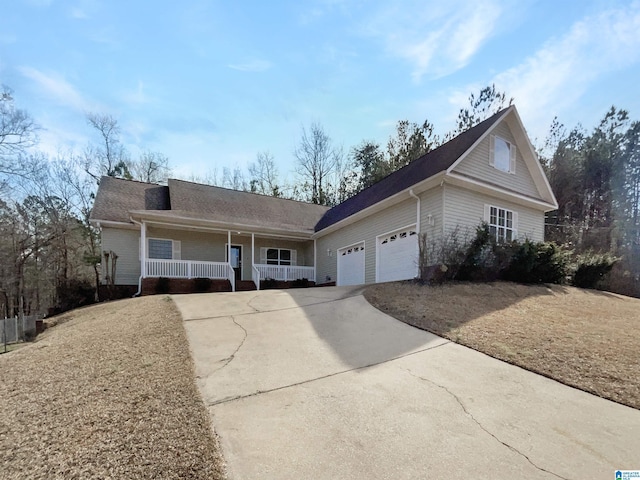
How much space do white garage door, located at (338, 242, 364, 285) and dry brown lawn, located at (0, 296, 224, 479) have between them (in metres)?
9.24

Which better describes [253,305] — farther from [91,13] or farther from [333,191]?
[333,191]

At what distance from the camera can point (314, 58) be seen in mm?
10828

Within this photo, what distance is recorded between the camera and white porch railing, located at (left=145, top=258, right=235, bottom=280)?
13.0 meters

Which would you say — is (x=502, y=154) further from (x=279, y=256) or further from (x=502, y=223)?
(x=279, y=256)

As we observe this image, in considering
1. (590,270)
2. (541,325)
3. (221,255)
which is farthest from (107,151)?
(590,270)

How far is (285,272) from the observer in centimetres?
1573

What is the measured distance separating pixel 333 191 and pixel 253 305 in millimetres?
23715

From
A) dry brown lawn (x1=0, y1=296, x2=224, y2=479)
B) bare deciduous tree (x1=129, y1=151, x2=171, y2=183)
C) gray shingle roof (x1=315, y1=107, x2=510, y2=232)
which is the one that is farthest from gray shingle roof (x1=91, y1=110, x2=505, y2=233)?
bare deciduous tree (x1=129, y1=151, x2=171, y2=183)

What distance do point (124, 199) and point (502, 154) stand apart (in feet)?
56.0

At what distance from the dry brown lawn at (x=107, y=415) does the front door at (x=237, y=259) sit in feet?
35.3

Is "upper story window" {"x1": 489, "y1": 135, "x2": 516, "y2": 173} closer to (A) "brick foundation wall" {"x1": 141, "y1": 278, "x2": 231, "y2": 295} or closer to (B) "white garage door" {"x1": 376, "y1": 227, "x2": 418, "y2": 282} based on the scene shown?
(B) "white garage door" {"x1": 376, "y1": 227, "x2": 418, "y2": 282}

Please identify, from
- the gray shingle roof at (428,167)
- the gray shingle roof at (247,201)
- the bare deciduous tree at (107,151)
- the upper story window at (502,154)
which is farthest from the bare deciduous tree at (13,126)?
the upper story window at (502,154)

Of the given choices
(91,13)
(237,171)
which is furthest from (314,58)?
(237,171)

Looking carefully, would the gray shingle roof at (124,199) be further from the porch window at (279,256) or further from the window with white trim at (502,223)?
the window with white trim at (502,223)
